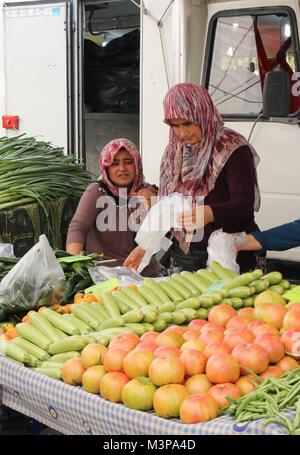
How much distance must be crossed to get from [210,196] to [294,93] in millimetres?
1403

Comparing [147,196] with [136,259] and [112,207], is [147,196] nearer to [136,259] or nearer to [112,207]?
[112,207]

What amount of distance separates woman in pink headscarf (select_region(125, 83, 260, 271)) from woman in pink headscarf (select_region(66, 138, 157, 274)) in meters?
0.53

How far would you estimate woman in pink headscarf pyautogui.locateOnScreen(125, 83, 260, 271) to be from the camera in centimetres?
408

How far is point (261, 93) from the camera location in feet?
17.9

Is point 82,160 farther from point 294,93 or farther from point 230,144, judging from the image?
point 230,144

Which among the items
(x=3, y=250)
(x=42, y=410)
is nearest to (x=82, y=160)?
(x=3, y=250)

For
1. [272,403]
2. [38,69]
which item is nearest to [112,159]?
[272,403]

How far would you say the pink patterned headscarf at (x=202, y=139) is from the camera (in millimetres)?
4145

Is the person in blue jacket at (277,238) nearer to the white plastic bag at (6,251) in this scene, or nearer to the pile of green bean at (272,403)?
the white plastic bag at (6,251)

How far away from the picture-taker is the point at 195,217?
157 inches

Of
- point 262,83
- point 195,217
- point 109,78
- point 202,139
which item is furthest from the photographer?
point 109,78

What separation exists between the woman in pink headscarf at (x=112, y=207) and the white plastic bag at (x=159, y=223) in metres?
0.52

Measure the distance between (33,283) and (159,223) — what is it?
30.5 inches

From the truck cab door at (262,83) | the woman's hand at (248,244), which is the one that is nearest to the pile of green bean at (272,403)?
the woman's hand at (248,244)
